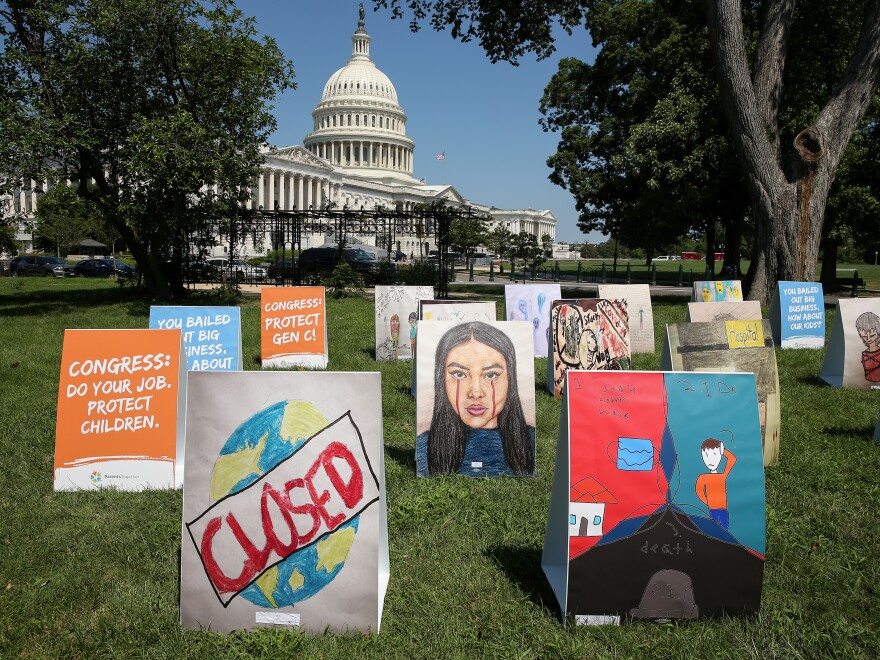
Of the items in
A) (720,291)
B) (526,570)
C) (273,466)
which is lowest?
→ (526,570)

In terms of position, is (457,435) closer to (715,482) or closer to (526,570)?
(526,570)

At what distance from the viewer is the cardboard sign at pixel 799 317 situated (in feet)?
38.9

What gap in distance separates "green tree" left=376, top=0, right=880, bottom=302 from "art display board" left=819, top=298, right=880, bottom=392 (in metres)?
7.74

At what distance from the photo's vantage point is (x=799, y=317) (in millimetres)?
11992

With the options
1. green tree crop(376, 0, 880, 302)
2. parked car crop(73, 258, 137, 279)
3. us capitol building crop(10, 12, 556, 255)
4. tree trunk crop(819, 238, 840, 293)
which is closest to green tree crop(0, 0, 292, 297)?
green tree crop(376, 0, 880, 302)

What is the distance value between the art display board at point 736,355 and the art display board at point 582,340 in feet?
6.62

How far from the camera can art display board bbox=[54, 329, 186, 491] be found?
5141mm

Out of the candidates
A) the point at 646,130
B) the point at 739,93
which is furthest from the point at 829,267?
the point at 739,93

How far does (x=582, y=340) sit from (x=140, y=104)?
622 inches

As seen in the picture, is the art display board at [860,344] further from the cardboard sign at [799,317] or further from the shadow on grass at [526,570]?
the shadow on grass at [526,570]

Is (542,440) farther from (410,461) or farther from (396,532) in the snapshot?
(396,532)

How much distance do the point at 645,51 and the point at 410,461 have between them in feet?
85.1

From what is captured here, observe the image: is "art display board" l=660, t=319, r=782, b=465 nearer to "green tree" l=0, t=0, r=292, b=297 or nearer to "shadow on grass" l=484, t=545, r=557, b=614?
"shadow on grass" l=484, t=545, r=557, b=614

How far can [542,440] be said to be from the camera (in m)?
6.40
